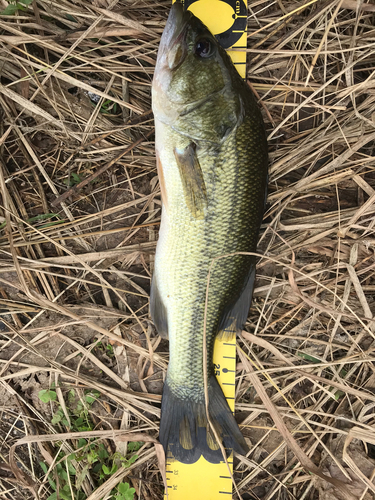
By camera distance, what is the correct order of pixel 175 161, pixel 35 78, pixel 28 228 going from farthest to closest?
pixel 28 228 < pixel 35 78 < pixel 175 161

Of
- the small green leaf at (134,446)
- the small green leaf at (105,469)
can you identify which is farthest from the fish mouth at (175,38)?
the small green leaf at (105,469)

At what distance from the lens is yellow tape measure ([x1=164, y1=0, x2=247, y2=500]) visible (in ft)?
7.14

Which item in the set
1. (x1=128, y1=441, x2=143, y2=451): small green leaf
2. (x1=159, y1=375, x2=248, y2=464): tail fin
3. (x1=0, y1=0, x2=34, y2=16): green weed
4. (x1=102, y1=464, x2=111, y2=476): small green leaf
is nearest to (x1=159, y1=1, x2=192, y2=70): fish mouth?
(x1=0, y1=0, x2=34, y2=16): green weed

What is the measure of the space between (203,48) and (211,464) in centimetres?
270

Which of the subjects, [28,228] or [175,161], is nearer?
[175,161]

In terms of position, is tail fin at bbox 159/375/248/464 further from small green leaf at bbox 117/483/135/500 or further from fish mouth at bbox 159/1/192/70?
fish mouth at bbox 159/1/192/70

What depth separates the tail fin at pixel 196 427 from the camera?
2.14 m

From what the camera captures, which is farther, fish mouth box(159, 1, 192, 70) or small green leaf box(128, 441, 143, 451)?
small green leaf box(128, 441, 143, 451)

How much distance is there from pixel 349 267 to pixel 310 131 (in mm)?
1025

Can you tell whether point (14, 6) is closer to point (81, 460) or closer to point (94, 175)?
point (94, 175)

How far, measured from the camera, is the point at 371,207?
2.24 m

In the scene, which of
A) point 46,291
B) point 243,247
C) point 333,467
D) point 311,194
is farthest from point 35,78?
point 333,467

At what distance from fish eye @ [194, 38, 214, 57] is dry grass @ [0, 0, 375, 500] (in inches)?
20.1

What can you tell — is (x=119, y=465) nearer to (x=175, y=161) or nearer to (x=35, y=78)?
(x=175, y=161)
